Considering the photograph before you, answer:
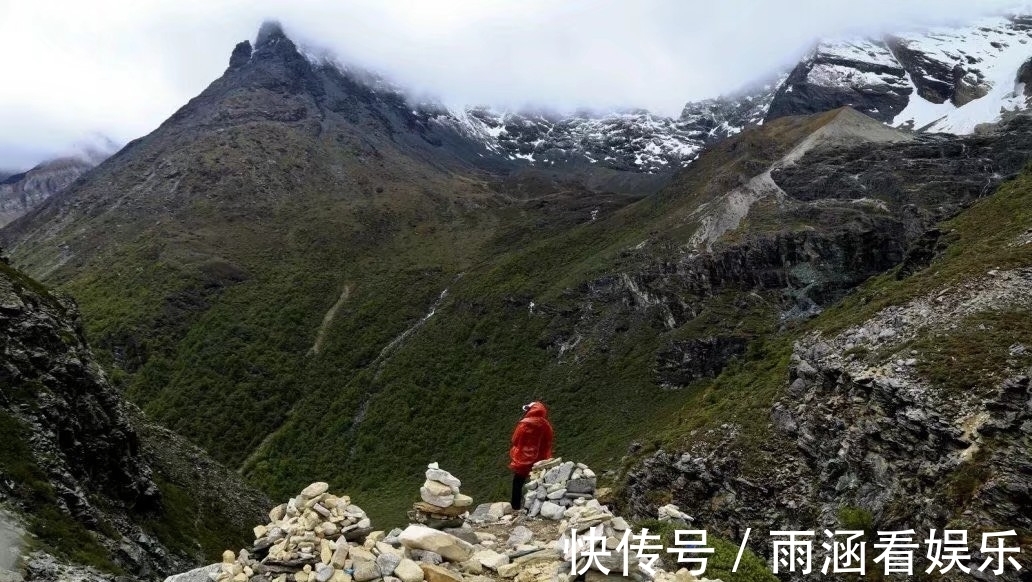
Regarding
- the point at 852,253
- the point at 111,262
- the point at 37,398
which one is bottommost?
the point at 37,398

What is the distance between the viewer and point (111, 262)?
164000 mm

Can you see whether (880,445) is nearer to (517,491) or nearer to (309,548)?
(517,491)

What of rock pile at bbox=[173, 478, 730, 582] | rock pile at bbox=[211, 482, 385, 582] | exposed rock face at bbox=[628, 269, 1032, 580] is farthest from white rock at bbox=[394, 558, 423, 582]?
exposed rock face at bbox=[628, 269, 1032, 580]

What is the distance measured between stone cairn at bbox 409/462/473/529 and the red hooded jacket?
4.33 m

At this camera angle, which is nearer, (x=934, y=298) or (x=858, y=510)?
(x=858, y=510)

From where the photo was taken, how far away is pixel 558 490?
1761 centimetres

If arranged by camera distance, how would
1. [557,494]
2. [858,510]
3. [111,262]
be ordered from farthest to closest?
[111,262] → [858,510] → [557,494]

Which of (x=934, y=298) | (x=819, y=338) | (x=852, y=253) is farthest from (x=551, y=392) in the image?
(x=934, y=298)

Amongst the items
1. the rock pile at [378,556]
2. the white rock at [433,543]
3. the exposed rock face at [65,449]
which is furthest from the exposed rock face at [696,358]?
the white rock at [433,543]

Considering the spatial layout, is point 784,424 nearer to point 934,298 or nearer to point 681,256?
point 934,298

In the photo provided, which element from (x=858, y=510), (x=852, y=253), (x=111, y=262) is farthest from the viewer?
(x=111, y=262)

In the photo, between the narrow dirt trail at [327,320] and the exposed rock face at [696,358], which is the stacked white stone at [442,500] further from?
the narrow dirt trail at [327,320]

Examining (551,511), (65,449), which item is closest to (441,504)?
(551,511)

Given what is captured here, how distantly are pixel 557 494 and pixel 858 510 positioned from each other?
1823cm
